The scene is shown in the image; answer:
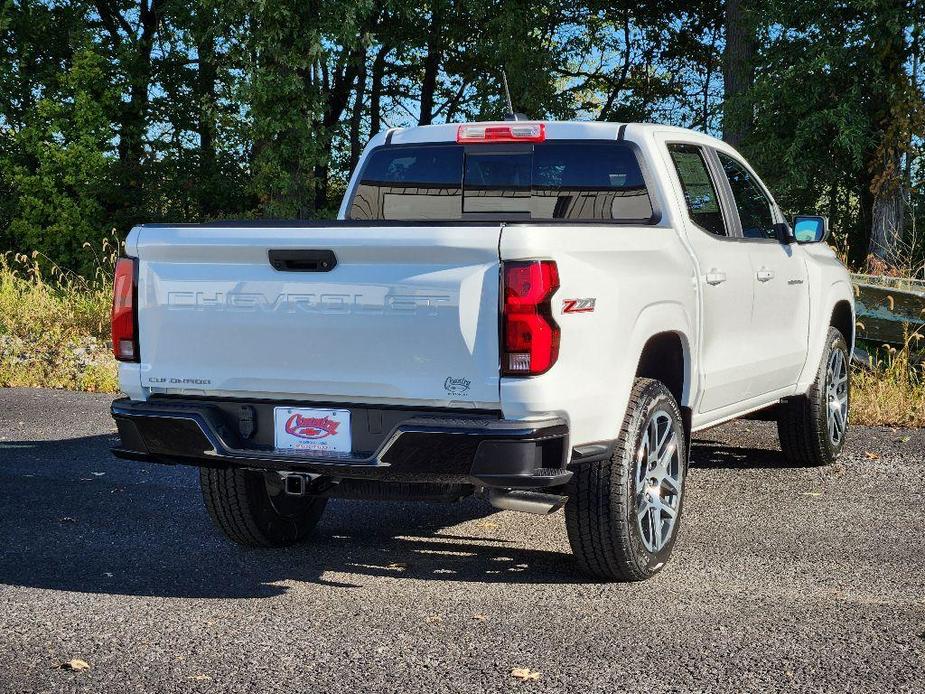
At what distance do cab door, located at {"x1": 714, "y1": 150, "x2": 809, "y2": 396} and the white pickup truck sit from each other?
44 cm

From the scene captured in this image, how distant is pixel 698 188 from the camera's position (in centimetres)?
640

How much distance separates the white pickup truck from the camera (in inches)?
178

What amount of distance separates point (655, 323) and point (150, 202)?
2769cm

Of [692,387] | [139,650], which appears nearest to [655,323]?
[692,387]

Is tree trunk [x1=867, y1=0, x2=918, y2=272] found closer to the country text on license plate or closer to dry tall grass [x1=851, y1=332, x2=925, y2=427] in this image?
dry tall grass [x1=851, y1=332, x2=925, y2=427]

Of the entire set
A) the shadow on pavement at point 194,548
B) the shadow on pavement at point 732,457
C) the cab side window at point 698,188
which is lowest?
the shadow on pavement at point 194,548

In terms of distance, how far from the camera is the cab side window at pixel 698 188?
625 cm

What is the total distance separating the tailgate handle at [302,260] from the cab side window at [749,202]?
2.96 metres

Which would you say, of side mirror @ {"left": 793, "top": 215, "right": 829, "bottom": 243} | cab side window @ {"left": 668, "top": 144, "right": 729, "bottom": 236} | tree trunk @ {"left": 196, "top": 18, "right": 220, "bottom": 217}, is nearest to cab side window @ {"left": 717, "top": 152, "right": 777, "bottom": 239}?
side mirror @ {"left": 793, "top": 215, "right": 829, "bottom": 243}

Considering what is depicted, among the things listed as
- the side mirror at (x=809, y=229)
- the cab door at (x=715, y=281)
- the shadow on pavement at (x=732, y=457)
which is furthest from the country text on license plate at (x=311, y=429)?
the shadow on pavement at (x=732, y=457)

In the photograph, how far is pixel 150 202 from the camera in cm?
3128

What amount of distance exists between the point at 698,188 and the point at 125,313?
9.99 ft

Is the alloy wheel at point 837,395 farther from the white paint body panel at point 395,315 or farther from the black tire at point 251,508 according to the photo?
the black tire at point 251,508

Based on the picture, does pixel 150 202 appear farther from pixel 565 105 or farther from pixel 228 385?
pixel 228 385
